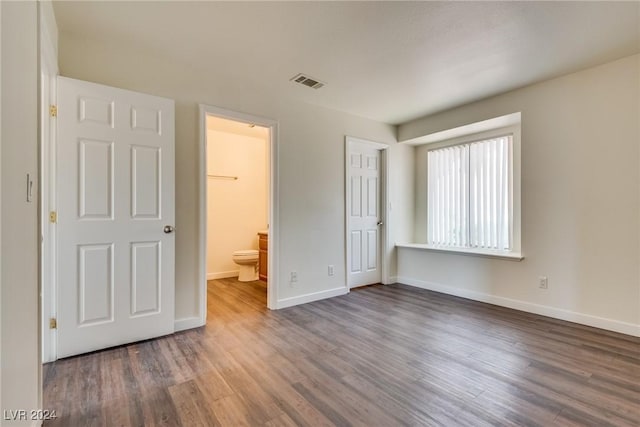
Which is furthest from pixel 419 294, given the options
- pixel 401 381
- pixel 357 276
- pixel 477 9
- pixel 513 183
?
pixel 477 9

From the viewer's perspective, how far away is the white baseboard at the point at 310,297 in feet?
11.1

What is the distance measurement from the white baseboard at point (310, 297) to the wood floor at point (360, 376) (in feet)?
1.17

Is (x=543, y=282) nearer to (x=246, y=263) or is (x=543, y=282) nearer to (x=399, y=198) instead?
(x=399, y=198)

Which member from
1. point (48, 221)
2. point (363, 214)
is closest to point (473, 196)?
point (363, 214)

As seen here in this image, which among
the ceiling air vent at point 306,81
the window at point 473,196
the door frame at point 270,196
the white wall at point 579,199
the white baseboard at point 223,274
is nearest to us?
the white wall at point 579,199

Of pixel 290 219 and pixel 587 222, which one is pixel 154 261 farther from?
pixel 587 222

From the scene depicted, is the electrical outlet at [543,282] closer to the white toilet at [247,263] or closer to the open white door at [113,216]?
the open white door at [113,216]

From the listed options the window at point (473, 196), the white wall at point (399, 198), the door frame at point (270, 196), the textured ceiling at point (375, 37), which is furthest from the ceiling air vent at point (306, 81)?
the window at point (473, 196)

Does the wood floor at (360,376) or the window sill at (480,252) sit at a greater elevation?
the window sill at (480,252)

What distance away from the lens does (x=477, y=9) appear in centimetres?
198

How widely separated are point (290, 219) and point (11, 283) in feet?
8.19

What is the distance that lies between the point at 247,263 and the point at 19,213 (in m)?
3.69

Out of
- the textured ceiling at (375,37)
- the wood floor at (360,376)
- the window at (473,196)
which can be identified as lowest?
the wood floor at (360,376)

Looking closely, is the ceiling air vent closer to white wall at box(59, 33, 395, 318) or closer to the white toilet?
white wall at box(59, 33, 395, 318)
